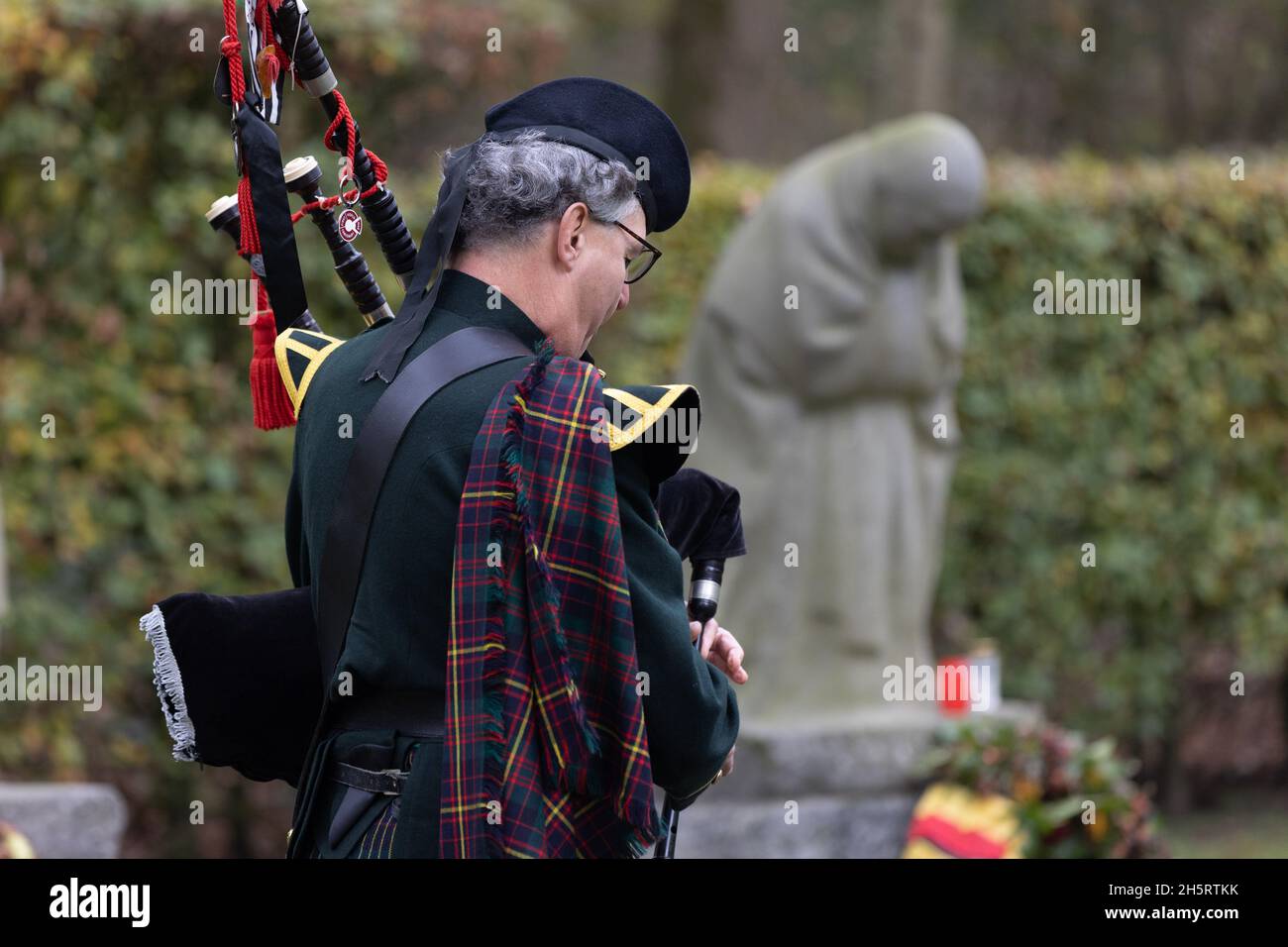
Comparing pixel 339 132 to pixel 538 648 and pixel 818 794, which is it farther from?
pixel 818 794

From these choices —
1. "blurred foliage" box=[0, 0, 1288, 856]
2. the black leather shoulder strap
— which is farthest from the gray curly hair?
"blurred foliage" box=[0, 0, 1288, 856]

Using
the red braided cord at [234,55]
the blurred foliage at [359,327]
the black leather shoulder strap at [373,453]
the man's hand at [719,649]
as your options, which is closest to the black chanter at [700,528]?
the man's hand at [719,649]

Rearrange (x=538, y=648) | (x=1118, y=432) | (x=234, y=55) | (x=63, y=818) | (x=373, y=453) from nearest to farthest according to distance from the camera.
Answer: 1. (x=538, y=648)
2. (x=373, y=453)
3. (x=234, y=55)
4. (x=63, y=818)
5. (x=1118, y=432)

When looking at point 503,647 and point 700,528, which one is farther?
point 700,528

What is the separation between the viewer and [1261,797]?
877 cm

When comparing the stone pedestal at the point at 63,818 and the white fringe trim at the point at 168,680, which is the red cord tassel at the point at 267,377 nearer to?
the white fringe trim at the point at 168,680

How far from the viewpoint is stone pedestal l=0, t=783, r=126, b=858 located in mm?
4891

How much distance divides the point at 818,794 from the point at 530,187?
4.05 meters

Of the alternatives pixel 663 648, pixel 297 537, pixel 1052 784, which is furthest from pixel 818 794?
pixel 663 648

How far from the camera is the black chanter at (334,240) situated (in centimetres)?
264

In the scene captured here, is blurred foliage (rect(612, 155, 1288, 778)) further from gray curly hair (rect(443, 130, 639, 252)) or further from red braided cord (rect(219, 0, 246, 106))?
gray curly hair (rect(443, 130, 639, 252))

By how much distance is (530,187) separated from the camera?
2244 mm

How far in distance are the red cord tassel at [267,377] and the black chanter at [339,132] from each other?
0.20 metres

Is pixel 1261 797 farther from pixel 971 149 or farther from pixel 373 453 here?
pixel 373 453
